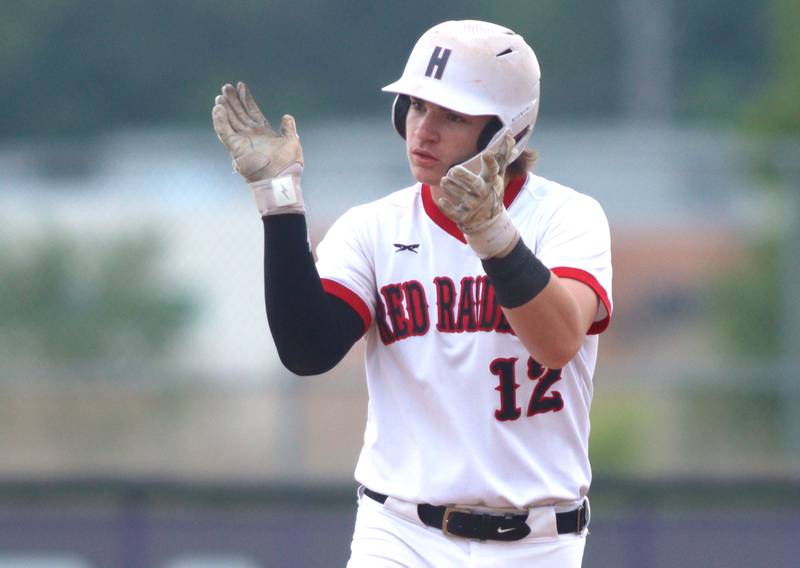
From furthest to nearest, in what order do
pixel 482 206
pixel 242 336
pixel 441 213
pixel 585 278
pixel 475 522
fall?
pixel 242 336
pixel 441 213
pixel 475 522
pixel 585 278
pixel 482 206

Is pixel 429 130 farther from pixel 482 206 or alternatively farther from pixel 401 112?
pixel 482 206

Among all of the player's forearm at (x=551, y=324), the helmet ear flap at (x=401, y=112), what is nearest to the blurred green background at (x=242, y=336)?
the helmet ear flap at (x=401, y=112)

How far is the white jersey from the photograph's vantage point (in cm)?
341

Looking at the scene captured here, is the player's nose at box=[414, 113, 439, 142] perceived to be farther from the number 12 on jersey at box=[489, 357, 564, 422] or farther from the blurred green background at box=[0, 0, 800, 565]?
the blurred green background at box=[0, 0, 800, 565]

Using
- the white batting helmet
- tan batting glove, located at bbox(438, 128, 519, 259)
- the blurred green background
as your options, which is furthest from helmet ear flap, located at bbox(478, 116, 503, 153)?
the blurred green background

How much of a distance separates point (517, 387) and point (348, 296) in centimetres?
47

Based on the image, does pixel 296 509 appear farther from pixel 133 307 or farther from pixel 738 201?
pixel 738 201

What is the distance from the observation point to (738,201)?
30.0ft

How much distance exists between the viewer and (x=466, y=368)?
3.42 meters

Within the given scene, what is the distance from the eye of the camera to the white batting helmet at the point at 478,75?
3400mm

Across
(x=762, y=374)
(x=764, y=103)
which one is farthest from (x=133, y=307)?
(x=764, y=103)

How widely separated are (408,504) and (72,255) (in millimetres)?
5047

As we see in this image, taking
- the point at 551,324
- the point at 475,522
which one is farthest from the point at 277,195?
the point at 475,522

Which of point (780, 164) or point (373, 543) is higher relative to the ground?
point (780, 164)
